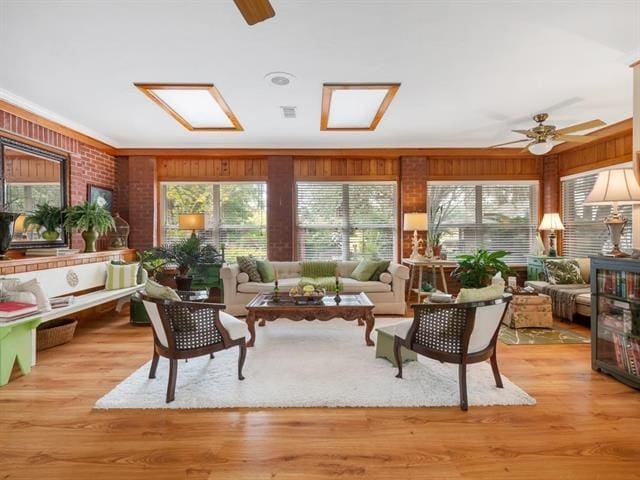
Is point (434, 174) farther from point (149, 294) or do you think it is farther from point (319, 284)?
point (149, 294)

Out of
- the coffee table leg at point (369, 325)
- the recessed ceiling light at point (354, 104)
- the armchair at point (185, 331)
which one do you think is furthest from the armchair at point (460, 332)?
the recessed ceiling light at point (354, 104)

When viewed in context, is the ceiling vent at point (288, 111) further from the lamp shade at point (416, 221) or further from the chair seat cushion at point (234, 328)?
the chair seat cushion at point (234, 328)

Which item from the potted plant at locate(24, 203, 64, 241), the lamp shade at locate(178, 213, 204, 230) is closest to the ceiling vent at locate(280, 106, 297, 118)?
the lamp shade at locate(178, 213, 204, 230)

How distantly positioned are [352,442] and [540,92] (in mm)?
3969

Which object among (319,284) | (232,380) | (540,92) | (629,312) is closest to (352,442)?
(232,380)

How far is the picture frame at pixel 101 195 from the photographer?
5.42 metres

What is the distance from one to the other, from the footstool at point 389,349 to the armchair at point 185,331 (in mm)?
1290

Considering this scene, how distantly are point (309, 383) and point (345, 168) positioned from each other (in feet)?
14.2

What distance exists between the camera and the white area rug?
2492 millimetres

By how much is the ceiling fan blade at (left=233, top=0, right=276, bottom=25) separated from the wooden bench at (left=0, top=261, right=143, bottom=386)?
10.0 ft

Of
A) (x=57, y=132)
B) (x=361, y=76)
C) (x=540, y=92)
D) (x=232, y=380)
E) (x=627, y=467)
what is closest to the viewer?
(x=627, y=467)

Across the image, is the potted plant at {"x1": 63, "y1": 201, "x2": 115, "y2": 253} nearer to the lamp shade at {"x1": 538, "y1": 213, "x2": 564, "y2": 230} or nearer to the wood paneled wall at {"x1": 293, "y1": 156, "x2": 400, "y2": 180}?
the wood paneled wall at {"x1": 293, "y1": 156, "x2": 400, "y2": 180}

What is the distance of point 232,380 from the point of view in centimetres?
283

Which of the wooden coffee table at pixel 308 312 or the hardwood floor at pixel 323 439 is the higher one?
the wooden coffee table at pixel 308 312
